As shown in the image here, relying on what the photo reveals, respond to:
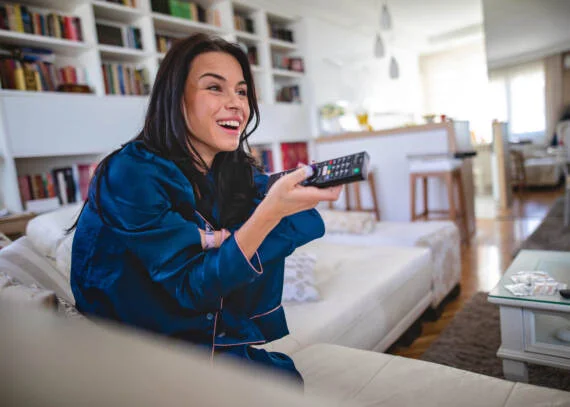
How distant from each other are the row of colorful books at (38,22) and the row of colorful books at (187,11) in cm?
78

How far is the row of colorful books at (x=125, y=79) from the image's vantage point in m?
3.40

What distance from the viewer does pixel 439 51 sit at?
8.36 meters

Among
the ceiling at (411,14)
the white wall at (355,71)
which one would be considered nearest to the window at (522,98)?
the ceiling at (411,14)

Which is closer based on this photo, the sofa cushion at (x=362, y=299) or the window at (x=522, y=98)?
the sofa cushion at (x=362, y=299)

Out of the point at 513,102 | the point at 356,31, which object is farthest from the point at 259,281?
the point at 356,31

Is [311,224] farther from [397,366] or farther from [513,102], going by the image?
[513,102]

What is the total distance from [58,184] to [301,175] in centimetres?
294

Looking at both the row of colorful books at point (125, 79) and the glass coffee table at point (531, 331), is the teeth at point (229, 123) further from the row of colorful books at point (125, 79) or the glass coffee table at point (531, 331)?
the row of colorful books at point (125, 79)

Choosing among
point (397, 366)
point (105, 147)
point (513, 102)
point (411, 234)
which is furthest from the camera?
point (513, 102)

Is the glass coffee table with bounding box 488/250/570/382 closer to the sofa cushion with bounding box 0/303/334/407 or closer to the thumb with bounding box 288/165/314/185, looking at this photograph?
the thumb with bounding box 288/165/314/185

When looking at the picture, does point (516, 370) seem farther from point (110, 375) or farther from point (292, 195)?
point (110, 375)

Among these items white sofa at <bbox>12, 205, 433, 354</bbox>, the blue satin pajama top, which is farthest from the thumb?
white sofa at <bbox>12, 205, 433, 354</bbox>

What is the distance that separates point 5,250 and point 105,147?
2169 millimetres

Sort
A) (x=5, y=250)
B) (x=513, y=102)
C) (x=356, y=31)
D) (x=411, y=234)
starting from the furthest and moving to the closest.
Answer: (x=356, y=31)
(x=513, y=102)
(x=411, y=234)
(x=5, y=250)
